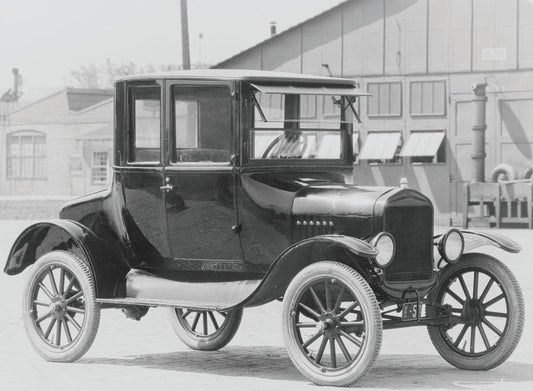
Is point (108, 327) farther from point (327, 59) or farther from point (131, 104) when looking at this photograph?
point (327, 59)

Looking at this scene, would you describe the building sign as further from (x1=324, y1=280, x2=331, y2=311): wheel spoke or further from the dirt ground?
(x1=324, y1=280, x2=331, y2=311): wheel spoke

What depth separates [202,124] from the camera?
27.5ft

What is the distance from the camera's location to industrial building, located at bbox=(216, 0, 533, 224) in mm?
31688

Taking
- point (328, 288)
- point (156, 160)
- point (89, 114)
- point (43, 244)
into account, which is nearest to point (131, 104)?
point (156, 160)

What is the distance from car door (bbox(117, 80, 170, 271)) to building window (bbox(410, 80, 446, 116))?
962 inches

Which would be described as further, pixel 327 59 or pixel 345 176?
pixel 327 59

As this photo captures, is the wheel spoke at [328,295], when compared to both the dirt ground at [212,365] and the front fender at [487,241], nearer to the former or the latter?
the dirt ground at [212,365]

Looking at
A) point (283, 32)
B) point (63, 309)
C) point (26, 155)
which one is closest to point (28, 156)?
point (26, 155)

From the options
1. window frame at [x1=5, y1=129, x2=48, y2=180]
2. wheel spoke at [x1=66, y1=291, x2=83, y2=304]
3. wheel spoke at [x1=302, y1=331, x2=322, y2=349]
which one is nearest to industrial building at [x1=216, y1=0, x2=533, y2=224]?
wheel spoke at [x1=66, y1=291, x2=83, y2=304]

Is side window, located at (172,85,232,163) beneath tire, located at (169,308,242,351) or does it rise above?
above

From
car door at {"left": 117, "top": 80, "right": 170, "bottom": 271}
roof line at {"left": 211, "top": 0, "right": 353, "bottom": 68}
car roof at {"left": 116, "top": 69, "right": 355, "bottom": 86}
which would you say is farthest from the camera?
roof line at {"left": 211, "top": 0, "right": 353, "bottom": 68}

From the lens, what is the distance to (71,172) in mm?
58406

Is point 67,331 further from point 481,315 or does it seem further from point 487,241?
point 487,241

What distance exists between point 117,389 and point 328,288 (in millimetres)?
1371
